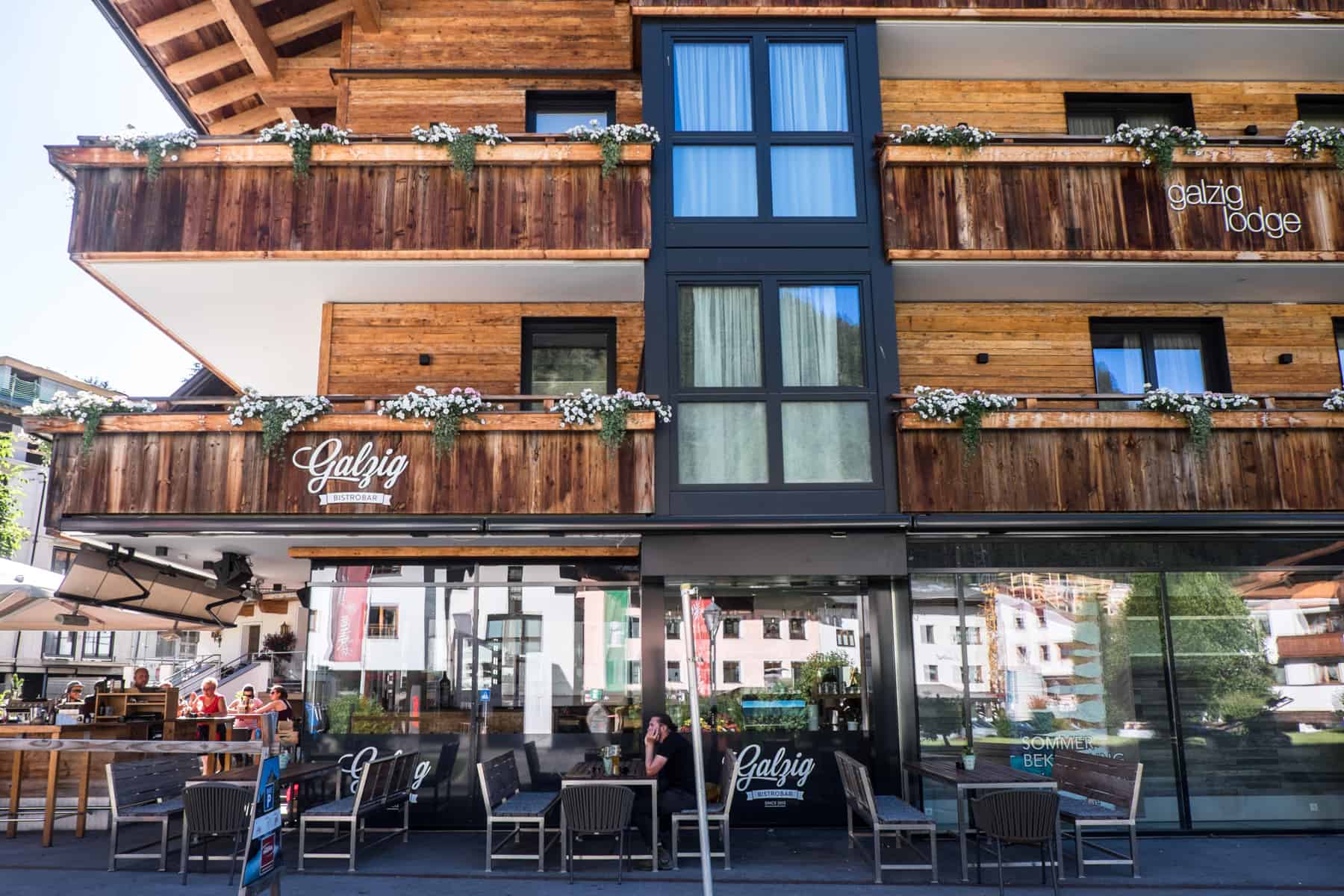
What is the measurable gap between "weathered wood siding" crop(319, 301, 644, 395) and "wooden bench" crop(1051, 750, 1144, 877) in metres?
6.87

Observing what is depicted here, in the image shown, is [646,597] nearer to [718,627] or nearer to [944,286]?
[718,627]

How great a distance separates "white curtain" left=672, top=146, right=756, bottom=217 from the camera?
487 inches

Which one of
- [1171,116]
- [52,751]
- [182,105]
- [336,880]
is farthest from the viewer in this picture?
[182,105]

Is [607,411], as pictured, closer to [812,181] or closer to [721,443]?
[721,443]

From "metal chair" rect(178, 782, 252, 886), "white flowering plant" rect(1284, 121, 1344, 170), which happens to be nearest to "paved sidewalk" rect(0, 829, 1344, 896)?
"metal chair" rect(178, 782, 252, 886)

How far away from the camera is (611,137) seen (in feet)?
39.5

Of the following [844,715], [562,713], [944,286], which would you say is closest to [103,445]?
[562,713]

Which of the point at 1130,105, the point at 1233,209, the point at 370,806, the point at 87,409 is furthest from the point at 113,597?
the point at 1130,105

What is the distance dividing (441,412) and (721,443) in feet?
10.0

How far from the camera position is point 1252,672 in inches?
496

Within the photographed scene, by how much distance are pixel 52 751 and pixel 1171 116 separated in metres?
15.9

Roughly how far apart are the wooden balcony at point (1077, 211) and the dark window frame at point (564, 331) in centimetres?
375

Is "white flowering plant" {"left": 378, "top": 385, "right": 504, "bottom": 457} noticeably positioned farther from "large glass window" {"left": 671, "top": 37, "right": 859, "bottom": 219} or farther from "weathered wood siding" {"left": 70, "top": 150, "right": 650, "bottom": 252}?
"large glass window" {"left": 671, "top": 37, "right": 859, "bottom": 219}

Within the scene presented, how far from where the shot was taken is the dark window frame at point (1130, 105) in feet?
47.1
